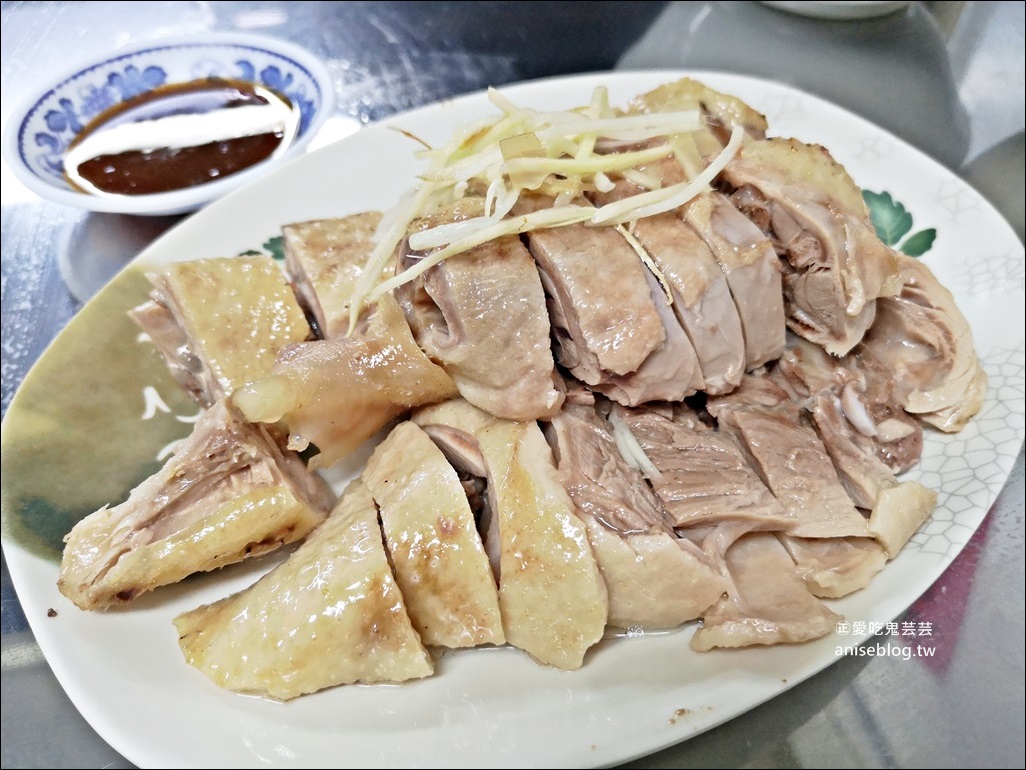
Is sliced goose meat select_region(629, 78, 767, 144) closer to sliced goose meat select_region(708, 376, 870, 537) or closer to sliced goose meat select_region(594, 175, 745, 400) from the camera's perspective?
sliced goose meat select_region(594, 175, 745, 400)

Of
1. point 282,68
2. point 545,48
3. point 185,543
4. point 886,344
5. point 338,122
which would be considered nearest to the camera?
point 185,543

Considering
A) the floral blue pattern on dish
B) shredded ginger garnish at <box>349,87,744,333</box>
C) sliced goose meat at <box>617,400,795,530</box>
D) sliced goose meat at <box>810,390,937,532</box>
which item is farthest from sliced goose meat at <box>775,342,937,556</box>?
the floral blue pattern on dish

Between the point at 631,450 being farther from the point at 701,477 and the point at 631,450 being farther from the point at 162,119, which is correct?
the point at 162,119

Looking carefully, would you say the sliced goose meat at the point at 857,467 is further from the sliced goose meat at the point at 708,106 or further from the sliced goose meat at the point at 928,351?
the sliced goose meat at the point at 708,106

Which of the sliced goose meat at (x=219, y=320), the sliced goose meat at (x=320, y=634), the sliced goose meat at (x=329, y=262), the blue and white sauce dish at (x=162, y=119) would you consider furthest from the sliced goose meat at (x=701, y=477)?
the blue and white sauce dish at (x=162, y=119)

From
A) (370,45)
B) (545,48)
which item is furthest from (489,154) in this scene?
(370,45)

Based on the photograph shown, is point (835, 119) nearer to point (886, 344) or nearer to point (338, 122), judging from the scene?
point (886, 344)

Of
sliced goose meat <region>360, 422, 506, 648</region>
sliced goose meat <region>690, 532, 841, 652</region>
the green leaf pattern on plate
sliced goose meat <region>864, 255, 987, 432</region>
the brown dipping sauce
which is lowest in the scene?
sliced goose meat <region>690, 532, 841, 652</region>

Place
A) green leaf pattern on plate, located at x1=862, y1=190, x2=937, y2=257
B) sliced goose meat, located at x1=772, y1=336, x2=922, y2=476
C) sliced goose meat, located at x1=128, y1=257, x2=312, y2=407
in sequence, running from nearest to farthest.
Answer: sliced goose meat, located at x1=772, y1=336, x2=922, y2=476, sliced goose meat, located at x1=128, y1=257, x2=312, y2=407, green leaf pattern on plate, located at x1=862, y1=190, x2=937, y2=257

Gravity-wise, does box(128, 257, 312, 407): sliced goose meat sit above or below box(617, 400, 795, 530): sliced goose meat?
above
